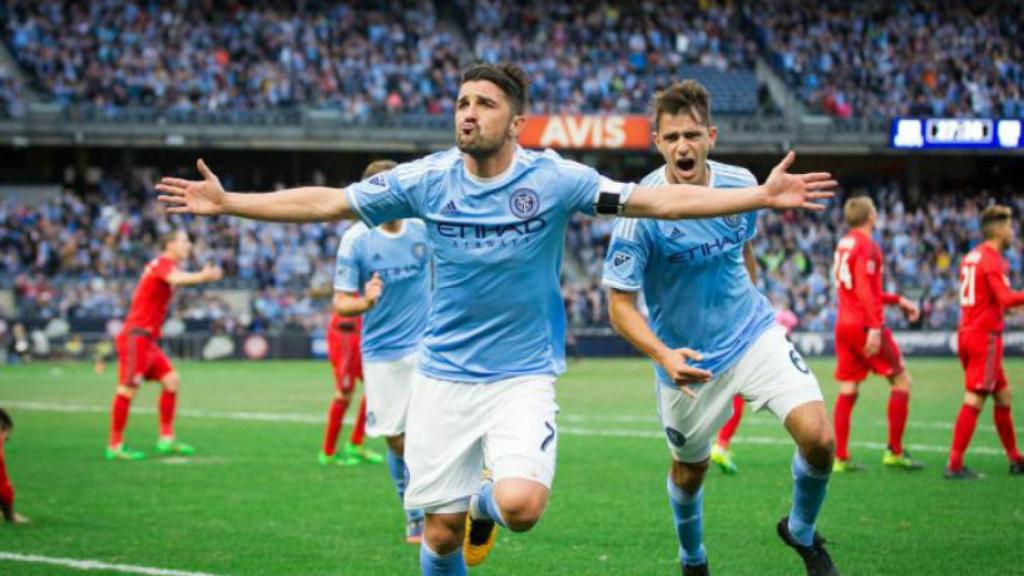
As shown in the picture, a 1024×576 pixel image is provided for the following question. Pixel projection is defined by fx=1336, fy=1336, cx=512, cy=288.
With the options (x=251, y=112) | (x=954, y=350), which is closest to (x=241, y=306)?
(x=251, y=112)

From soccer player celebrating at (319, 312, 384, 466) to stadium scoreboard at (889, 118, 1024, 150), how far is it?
113ft

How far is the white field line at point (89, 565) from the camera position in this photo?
26.7ft

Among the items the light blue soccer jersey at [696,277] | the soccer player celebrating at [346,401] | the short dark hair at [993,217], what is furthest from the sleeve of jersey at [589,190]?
the soccer player celebrating at [346,401]

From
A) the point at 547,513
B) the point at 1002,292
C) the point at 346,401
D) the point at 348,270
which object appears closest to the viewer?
the point at 547,513

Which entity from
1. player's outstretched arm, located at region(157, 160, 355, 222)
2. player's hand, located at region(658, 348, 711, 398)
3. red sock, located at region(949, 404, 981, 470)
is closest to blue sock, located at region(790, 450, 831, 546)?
player's hand, located at region(658, 348, 711, 398)

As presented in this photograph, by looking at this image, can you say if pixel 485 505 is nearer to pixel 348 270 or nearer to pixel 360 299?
pixel 360 299

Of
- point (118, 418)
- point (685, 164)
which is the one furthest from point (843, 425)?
point (118, 418)

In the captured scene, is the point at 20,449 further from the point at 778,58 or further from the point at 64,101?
the point at 778,58

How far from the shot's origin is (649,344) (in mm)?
6992

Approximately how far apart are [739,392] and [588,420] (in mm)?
11963

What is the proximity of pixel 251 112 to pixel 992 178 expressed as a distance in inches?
1055

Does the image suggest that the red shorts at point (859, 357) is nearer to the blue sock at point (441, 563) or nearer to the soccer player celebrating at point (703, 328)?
the soccer player celebrating at point (703, 328)

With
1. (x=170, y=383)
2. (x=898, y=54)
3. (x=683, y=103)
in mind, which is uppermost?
(x=898, y=54)

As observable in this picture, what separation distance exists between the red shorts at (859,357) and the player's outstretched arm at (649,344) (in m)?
6.20
